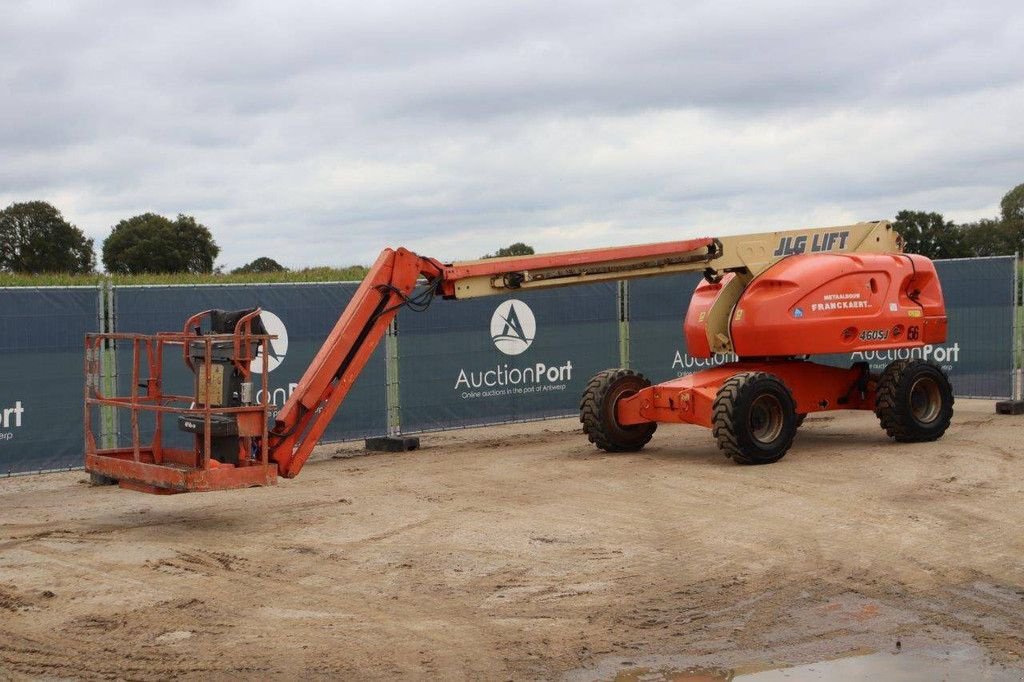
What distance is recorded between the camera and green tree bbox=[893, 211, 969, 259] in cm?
6009

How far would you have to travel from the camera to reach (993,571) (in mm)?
9234

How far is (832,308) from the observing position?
1516 cm

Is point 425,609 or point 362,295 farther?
point 362,295

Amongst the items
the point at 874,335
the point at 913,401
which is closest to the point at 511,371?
the point at 874,335

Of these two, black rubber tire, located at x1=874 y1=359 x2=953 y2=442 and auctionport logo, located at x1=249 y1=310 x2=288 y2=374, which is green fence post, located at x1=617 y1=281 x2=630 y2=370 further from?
auctionport logo, located at x1=249 y1=310 x2=288 y2=374

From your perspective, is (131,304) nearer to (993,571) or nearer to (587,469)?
(587,469)

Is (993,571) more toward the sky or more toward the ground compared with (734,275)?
more toward the ground

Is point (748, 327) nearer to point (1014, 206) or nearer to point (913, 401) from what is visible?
point (913, 401)

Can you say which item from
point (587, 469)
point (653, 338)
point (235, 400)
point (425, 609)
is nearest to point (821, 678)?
point (425, 609)

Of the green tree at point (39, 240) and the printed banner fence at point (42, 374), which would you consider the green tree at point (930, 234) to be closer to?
the green tree at point (39, 240)

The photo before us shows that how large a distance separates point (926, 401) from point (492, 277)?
6091 millimetres

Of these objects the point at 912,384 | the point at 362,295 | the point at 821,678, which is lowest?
the point at 821,678

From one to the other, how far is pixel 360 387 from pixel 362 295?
16.2 ft

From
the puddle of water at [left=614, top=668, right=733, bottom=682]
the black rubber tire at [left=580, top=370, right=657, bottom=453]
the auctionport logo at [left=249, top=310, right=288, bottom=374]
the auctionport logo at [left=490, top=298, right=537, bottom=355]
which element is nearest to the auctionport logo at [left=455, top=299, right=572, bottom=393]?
the auctionport logo at [left=490, top=298, right=537, bottom=355]
